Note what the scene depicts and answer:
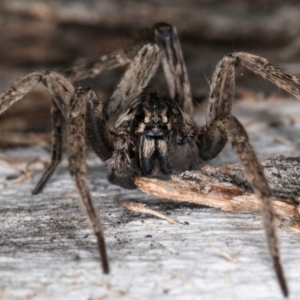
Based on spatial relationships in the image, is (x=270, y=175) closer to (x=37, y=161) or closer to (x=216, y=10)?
(x=37, y=161)

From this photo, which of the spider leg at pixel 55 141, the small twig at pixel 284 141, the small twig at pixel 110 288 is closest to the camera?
the small twig at pixel 110 288

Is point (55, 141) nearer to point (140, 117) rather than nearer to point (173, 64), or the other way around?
point (140, 117)

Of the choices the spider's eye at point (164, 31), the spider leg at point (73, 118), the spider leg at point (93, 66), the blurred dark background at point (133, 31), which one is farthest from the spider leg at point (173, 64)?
the blurred dark background at point (133, 31)

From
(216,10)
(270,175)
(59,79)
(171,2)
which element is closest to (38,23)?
(171,2)

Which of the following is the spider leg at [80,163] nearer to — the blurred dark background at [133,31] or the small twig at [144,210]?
the small twig at [144,210]

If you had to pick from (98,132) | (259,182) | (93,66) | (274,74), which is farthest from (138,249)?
(93,66)

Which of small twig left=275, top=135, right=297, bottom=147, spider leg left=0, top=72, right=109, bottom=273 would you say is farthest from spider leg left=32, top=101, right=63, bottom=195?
small twig left=275, top=135, right=297, bottom=147

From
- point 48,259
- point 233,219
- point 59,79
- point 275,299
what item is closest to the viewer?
point 275,299

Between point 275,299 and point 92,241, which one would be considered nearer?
point 275,299

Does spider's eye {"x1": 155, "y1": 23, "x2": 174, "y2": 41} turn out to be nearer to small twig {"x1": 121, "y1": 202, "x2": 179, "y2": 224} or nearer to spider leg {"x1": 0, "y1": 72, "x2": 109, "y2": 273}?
spider leg {"x1": 0, "y1": 72, "x2": 109, "y2": 273}
